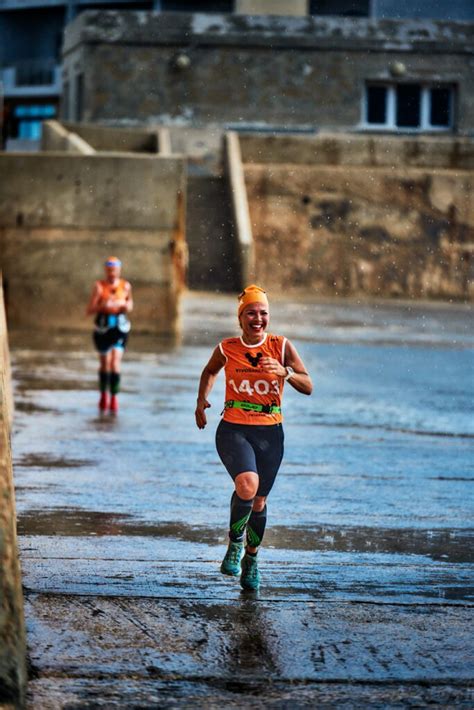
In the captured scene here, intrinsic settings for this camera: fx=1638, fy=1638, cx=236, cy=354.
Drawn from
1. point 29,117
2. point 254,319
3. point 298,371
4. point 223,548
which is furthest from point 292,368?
point 29,117

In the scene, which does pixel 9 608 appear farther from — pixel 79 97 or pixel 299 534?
pixel 79 97

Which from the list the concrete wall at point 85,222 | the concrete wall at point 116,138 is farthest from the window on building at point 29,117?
the concrete wall at point 85,222

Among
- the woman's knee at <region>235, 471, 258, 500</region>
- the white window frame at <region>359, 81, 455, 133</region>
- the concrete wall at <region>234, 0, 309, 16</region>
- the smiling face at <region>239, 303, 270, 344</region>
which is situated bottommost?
the woman's knee at <region>235, 471, 258, 500</region>

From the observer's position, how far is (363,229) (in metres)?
38.9

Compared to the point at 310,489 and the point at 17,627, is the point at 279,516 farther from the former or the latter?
the point at 17,627

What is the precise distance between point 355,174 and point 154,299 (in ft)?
53.1

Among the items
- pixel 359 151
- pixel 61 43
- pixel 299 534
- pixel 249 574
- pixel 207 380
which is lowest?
pixel 299 534

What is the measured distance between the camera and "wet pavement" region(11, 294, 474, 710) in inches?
229

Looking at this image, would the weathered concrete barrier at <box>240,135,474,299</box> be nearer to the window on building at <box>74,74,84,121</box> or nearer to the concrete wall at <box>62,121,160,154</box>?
the concrete wall at <box>62,121,160,154</box>

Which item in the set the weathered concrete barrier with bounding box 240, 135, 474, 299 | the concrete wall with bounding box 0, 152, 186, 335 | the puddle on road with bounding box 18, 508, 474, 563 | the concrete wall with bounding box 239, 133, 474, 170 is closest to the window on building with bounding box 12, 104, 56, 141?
the concrete wall with bounding box 239, 133, 474, 170

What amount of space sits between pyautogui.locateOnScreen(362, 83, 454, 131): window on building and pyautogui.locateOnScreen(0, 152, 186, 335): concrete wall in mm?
26834

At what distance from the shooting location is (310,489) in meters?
10.9

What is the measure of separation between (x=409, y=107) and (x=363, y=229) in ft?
42.3

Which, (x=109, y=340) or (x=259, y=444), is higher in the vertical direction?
(x=259, y=444)
